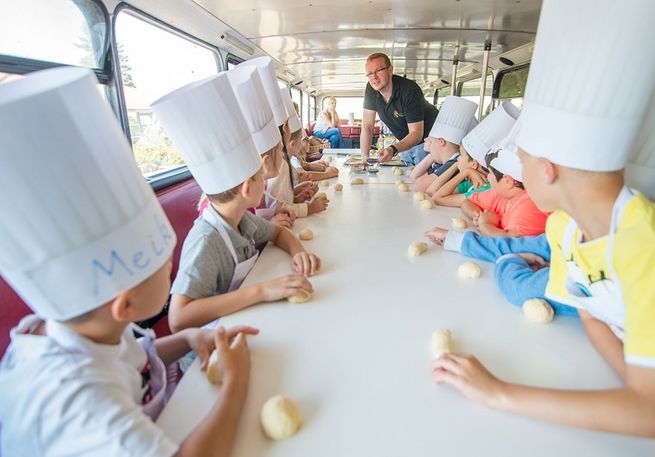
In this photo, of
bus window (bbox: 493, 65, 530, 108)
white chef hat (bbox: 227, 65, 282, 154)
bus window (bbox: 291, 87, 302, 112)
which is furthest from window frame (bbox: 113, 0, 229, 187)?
bus window (bbox: 291, 87, 302, 112)

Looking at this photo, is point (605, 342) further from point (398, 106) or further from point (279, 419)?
point (398, 106)

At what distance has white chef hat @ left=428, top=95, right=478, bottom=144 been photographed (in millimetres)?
2168

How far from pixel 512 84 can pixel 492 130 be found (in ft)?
9.30

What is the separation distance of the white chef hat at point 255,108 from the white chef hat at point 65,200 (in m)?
0.92

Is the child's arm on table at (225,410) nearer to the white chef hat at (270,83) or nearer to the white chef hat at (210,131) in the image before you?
the white chef hat at (210,131)

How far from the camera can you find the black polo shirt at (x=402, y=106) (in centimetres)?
282

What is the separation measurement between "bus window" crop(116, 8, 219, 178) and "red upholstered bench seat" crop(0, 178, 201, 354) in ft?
0.89

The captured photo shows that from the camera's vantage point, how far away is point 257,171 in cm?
113

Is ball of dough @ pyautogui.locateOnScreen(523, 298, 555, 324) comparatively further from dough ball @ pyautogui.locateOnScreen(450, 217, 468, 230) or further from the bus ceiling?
the bus ceiling

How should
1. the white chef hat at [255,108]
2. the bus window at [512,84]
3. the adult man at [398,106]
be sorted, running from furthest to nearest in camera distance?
the bus window at [512,84]
the adult man at [398,106]
the white chef hat at [255,108]

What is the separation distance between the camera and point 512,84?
3891mm

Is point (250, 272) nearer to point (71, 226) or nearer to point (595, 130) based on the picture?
point (71, 226)

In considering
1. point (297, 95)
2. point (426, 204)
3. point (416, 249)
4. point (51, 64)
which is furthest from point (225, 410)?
point (297, 95)

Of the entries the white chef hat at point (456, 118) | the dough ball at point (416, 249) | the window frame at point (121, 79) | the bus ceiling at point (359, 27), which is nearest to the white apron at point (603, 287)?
the dough ball at point (416, 249)
